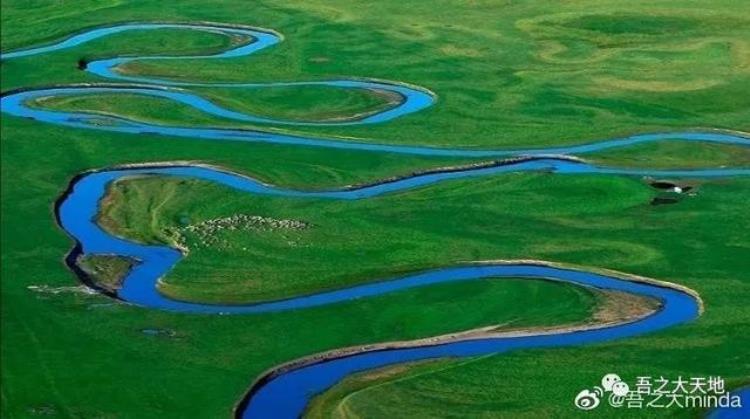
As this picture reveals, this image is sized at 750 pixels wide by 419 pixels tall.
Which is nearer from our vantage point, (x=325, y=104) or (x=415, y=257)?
(x=415, y=257)

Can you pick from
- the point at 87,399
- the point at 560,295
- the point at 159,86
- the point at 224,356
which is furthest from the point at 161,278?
the point at 159,86

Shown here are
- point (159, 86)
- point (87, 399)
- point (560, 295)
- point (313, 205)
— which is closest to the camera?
point (87, 399)

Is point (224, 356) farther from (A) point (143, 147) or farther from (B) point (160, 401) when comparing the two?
(A) point (143, 147)

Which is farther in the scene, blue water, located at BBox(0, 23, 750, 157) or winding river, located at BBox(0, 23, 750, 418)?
blue water, located at BBox(0, 23, 750, 157)

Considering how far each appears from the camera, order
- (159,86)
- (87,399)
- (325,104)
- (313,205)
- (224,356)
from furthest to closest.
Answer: (159,86), (325,104), (313,205), (224,356), (87,399)

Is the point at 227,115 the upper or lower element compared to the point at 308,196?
upper

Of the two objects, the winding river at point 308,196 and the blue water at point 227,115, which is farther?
the blue water at point 227,115

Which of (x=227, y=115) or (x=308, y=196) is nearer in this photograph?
(x=308, y=196)

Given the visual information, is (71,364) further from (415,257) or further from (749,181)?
(749,181)
